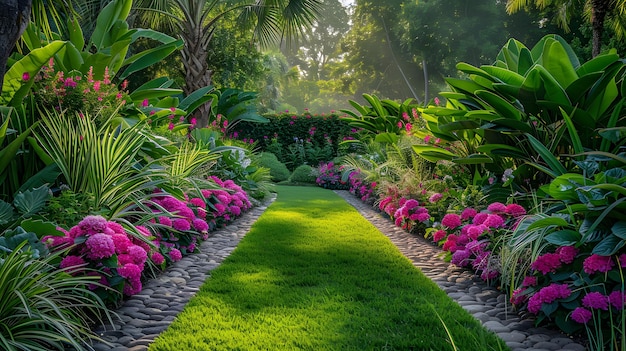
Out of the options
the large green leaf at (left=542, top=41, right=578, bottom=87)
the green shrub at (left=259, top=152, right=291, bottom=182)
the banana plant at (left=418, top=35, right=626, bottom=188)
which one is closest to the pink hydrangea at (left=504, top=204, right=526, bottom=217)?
the banana plant at (left=418, top=35, right=626, bottom=188)

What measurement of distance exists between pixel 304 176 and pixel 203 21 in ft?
17.3

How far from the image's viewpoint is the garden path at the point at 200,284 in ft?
8.31

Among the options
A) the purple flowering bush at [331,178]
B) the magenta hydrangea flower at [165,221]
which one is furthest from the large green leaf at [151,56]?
the purple flowering bush at [331,178]

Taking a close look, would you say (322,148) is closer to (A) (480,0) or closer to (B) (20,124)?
(B) (20,124)

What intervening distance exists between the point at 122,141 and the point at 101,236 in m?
1.26

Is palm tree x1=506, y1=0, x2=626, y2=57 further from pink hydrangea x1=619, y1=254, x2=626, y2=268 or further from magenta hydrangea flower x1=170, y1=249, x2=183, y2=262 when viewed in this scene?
magenta hydrangea flower x1=170, y1=249, x2=183, y2=262

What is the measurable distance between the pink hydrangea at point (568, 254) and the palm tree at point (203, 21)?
26.0ft

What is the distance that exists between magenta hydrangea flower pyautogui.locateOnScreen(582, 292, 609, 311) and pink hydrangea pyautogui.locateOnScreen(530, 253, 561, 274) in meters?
0.30

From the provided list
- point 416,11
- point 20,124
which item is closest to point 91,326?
point 20,124

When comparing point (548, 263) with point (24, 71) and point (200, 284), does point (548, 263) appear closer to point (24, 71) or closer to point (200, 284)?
point (200, 284)

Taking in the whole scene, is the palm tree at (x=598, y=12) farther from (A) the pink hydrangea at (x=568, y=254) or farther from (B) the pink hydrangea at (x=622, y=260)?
(B) the pink hydrangea at (x=622, y=260)

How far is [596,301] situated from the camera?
2432mm

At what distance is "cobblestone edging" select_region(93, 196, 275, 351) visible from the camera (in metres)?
2.55

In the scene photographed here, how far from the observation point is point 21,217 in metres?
2.92
